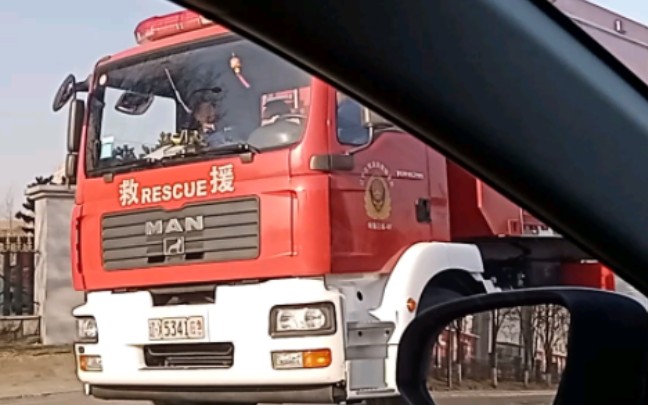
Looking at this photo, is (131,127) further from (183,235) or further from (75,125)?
(183,235)

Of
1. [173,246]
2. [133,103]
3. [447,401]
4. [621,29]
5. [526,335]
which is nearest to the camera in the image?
[526,335]

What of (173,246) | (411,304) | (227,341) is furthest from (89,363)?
(411,304)

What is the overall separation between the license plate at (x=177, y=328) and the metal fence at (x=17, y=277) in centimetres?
602

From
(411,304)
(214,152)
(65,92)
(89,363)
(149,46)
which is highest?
(149,46)

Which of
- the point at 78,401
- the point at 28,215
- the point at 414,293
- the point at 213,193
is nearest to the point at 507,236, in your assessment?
the point at 414,293

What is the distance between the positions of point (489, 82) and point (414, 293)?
3795 mm

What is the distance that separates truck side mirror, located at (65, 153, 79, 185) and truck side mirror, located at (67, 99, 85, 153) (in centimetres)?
3

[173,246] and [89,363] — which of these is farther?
[89,363]

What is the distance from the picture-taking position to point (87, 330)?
5.69m

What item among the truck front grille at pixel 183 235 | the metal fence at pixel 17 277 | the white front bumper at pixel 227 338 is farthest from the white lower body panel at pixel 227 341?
the metal fence at pixel 17 277

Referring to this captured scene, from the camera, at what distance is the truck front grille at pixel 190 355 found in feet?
16.8

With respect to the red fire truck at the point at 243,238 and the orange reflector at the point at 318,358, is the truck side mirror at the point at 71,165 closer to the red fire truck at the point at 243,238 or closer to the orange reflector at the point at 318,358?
the red fire truck at the point at 243,238

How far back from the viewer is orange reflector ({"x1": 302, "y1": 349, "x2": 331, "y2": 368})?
4.89 metres

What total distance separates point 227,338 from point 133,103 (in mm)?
1324
